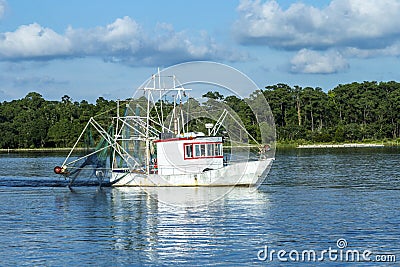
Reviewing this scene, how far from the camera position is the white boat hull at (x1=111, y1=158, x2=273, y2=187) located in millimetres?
54594

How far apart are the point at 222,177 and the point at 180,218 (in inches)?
580

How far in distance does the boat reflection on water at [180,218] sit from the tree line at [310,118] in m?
107

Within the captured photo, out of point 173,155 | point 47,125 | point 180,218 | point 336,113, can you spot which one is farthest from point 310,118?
point 180,218

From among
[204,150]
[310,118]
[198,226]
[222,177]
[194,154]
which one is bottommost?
[198,226]

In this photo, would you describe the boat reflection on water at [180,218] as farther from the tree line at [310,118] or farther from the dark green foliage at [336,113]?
the dark green foliage at [336,113]

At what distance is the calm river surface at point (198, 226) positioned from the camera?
30391 mm

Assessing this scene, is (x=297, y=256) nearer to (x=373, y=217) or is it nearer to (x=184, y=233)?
(x=184, y=233)

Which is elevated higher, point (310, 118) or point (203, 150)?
point (310, 118)

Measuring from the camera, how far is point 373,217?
Answer: 38625mm

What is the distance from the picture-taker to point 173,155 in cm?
5762

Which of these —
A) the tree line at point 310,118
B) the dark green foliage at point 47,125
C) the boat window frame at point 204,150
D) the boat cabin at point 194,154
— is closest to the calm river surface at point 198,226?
the boat cabin at point 194,154

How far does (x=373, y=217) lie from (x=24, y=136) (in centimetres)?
15163

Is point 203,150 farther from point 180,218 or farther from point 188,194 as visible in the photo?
point 180,218

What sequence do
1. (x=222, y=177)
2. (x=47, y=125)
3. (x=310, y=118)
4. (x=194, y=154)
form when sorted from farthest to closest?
(x=47, y=125)
(x=310, y=118)
(x=194, y=154)
(x=222, y=177)
